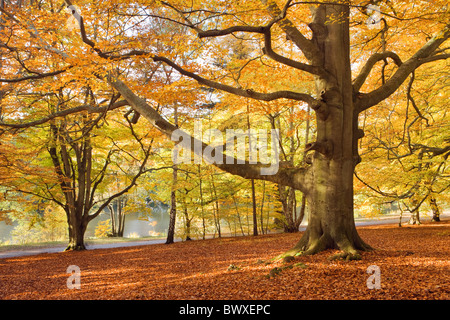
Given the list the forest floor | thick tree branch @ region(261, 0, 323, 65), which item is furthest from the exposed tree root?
thick tree branch @ region(261, 0, 323, 65)

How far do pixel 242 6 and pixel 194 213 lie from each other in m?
10.4

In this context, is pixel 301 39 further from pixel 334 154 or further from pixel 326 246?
pixel 326 246

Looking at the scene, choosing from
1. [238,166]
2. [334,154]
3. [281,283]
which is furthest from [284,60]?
[281,283]

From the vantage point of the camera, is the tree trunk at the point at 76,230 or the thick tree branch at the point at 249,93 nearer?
the thick tree branch at the point at 249,93

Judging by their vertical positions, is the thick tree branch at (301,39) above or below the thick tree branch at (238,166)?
above

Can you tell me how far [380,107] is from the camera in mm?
11141

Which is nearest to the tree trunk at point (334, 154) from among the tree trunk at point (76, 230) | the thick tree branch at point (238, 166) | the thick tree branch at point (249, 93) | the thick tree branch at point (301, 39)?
the thick tree branch at point (301, 39)

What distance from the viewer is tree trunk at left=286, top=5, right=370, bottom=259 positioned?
5227 millimetres

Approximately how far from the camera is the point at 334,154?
527 centimetres

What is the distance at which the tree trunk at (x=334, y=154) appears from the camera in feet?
17.1

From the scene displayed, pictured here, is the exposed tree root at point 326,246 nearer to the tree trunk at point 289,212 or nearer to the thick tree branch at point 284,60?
the thick tree branch at point 284,60
